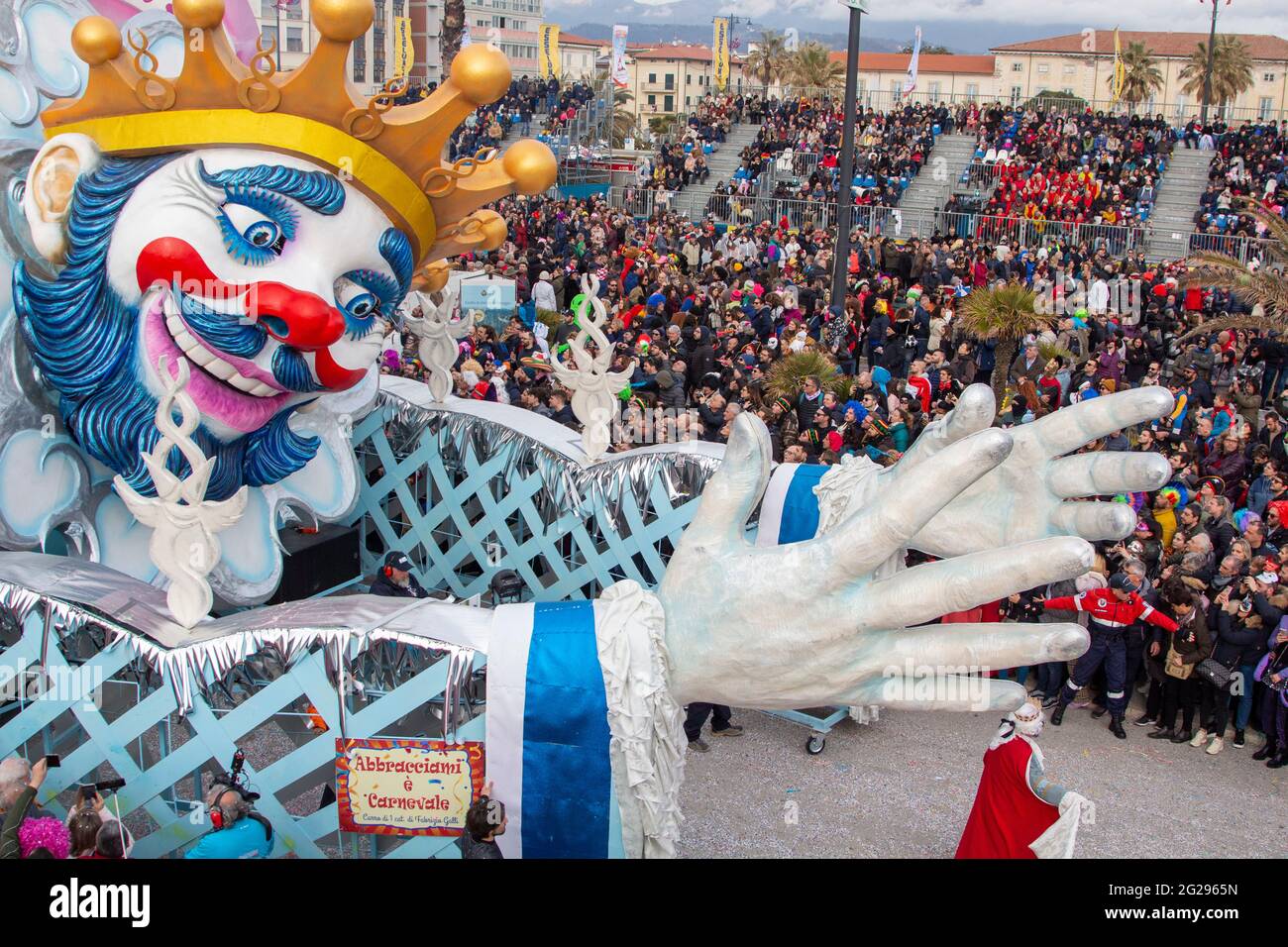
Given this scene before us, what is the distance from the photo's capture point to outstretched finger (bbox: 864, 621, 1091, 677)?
366 cm

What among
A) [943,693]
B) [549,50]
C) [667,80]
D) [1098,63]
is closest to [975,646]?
[943,693]

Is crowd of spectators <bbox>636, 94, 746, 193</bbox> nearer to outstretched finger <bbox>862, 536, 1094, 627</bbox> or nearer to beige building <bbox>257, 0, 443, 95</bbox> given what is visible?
beige building <bbox>257, 0, 443, 95</bbox>

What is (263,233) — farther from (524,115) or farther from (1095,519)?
(524,115)

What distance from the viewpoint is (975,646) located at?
12.4ft

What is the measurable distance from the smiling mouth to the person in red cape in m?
3.98

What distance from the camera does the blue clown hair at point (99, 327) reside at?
235 inches

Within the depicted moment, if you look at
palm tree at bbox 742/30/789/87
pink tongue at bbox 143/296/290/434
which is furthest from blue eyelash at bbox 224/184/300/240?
palm tree at bbox 742/30/789/87

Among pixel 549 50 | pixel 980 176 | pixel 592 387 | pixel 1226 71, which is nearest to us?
pixel 592 387

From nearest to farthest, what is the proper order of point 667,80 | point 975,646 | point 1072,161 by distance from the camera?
1. point 975,646
2. point 1072,161
3. point 667,80

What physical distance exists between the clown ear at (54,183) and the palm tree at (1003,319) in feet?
33.0

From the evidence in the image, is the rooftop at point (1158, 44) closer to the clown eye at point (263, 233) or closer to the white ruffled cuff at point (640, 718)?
the clown eye at point (263, 233)

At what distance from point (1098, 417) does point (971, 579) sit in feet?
4.27

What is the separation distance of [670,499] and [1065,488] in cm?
338

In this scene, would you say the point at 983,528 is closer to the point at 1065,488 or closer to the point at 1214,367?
the point at 1065,488
